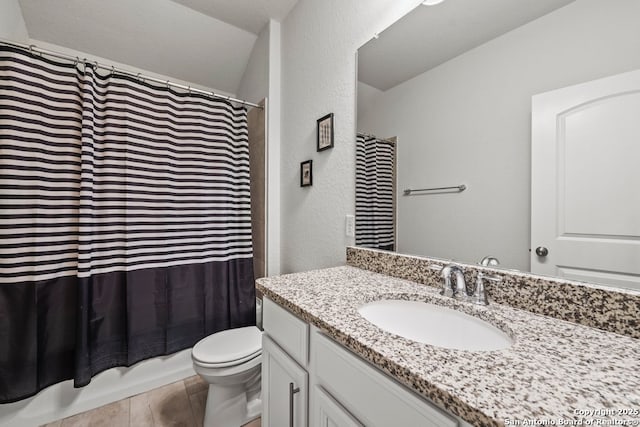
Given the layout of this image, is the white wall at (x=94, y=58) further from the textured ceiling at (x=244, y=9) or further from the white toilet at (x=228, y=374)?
the white toilet at (x=228, y=374)

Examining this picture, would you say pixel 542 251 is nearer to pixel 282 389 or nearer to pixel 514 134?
pixel 514 134

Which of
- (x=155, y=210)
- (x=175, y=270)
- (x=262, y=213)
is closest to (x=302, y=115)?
(x=262, y=213)

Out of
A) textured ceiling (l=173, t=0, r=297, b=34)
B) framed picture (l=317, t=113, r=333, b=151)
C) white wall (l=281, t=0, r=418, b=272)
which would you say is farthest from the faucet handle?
textured ceiling (l=173, t=0, r=297, b=34)

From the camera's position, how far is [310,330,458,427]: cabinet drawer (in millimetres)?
462

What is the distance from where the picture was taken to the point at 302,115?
66.0 inches

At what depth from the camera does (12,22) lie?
1.55m

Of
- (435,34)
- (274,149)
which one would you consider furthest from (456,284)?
(274,149)

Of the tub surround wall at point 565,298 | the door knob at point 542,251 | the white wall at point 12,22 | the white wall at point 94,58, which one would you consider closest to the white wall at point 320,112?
the tub surround wall at point 565,298

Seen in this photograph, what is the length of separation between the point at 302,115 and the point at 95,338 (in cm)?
178

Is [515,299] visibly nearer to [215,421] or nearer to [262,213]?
[215,421]

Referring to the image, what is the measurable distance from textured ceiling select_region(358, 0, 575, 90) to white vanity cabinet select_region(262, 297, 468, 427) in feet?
3.44

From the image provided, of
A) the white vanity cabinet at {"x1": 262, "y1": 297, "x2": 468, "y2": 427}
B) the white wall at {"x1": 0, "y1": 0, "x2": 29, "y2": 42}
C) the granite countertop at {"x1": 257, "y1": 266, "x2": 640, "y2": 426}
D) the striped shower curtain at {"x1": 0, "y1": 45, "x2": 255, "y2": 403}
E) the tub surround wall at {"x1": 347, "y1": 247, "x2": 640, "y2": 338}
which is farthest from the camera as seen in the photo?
the white wall at {"x1": 0, "y1": 0, "x2": 29, "y2": 42}

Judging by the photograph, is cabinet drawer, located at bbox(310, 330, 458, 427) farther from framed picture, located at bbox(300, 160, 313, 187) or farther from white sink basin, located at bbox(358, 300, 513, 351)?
framed picture, located at bbox(300, 160, 313, 187)

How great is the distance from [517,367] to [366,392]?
0.30 metres
